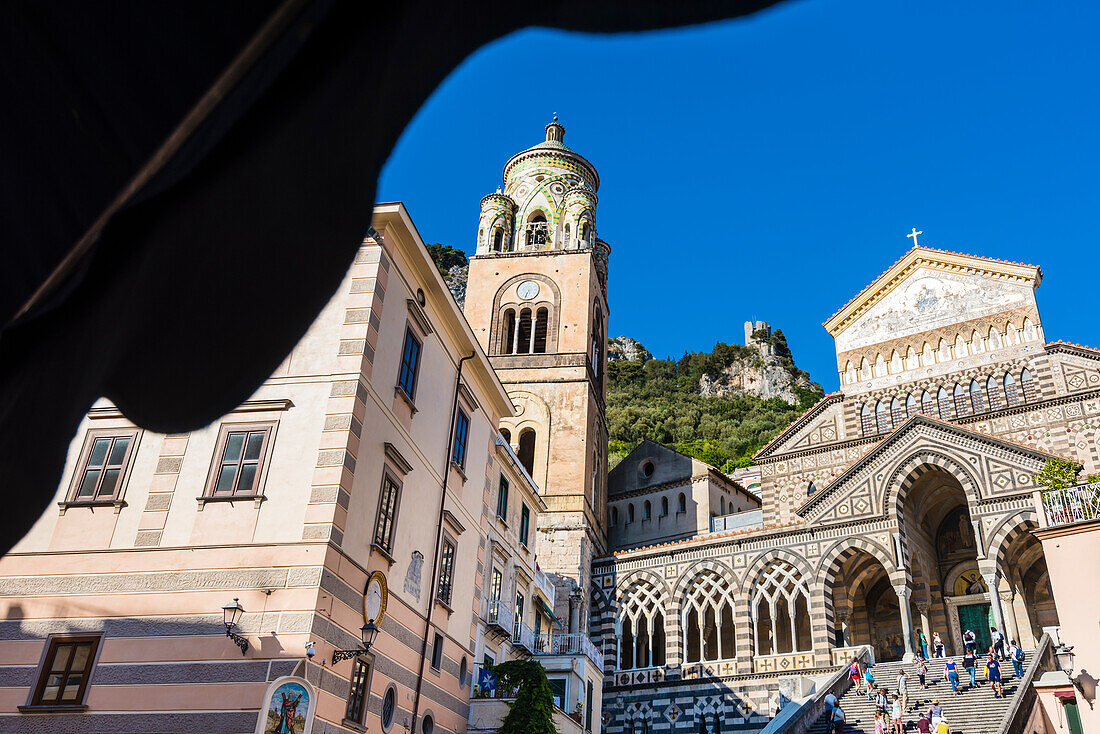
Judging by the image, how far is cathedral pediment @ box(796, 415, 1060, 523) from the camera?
2789 cm

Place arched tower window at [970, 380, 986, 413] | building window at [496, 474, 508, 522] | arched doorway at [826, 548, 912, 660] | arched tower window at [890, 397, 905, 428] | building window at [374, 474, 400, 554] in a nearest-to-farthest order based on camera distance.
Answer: building window at [374, 474, 400, 554] < building window at [496, 474, 508, 522] < arched doorway at [826, 548, 912, 660] < arched tower window at [970, 380, 986, 413] < arched tower window at [890, 397, 905, 428]

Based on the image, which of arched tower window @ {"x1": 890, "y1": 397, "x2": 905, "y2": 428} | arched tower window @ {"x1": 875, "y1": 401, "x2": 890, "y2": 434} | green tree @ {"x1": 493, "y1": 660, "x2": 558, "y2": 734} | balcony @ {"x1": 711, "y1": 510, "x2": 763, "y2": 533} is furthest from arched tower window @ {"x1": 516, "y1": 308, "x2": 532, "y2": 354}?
green tree @ {"x1": 493, "y1": 660, "x2": 558, "y2": 734}

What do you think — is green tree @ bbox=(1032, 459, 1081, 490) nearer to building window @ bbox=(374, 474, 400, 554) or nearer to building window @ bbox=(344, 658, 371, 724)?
building window @ bbox=(374, 474, 400, 554)

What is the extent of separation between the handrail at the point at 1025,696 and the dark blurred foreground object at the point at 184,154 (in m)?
19.6

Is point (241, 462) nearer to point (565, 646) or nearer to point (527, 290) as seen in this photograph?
point (565, 646)

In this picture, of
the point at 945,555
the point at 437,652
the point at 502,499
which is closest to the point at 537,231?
the point at 945,555

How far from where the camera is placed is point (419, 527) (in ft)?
56.3

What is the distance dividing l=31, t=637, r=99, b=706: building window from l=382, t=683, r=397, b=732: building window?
15.2 feet

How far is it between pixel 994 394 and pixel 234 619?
94.2 feet

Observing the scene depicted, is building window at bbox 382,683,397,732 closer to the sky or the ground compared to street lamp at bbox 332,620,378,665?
closer to the ground

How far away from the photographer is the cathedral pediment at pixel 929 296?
33.6 m

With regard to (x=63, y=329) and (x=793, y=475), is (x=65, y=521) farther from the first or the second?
(x=793, y=475)

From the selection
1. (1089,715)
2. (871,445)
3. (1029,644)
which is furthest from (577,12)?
(871,445)

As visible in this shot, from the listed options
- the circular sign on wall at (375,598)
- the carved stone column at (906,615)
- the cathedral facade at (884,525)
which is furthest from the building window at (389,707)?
the carved stone column at (906,615)
